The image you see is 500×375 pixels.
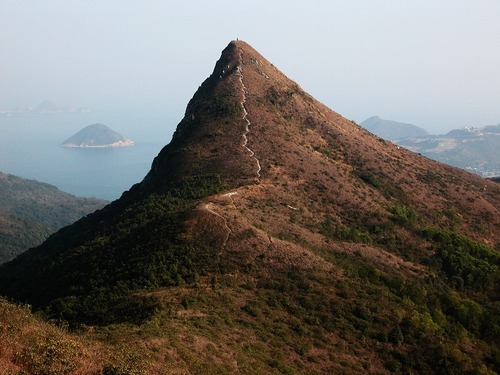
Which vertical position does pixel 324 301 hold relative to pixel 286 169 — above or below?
below

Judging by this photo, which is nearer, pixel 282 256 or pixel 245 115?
pixel 282 256

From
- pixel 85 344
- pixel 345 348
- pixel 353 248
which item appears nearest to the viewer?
A: pixel 85 344

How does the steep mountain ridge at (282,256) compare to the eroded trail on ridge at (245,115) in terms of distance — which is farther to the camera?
the eroded trail on ridge at (245,115)

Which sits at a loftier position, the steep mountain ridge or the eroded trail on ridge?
the eroded trail on ridge

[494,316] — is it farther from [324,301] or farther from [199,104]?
[199,104]

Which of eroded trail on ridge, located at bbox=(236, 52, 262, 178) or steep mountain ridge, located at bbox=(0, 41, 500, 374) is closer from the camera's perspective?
steep mountain ridge, located at bbox=(0, 41, 500, 374)

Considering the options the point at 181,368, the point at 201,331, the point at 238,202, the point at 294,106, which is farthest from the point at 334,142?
the point at 181,368

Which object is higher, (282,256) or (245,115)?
(245,115)

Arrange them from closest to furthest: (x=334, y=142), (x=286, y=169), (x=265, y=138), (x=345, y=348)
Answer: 1. (x=345, y=348)
2. (x=286, y=169)
3. (x=265, y=138)
4. (x=334, y=142)
